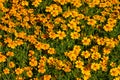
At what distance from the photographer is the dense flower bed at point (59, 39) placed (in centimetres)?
646

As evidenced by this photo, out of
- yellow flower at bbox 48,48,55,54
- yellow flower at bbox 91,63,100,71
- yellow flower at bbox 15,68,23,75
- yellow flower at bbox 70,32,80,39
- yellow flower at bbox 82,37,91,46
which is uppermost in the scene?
yellow flower at bbox 70,32,80,39

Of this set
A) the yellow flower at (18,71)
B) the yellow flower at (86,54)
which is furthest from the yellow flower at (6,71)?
the yellow flower at (86,54)

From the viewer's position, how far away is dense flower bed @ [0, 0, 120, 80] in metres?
6.46

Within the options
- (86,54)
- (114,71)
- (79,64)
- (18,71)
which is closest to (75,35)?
(86,54)

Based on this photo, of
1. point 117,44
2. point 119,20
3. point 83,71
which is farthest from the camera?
point 119,20

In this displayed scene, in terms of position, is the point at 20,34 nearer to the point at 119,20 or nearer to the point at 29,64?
the point at 29,64

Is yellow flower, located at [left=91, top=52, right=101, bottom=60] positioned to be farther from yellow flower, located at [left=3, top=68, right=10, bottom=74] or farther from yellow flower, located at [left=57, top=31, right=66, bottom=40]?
yellow flower, located at [left=3, top=68, right=10, bottom=74]

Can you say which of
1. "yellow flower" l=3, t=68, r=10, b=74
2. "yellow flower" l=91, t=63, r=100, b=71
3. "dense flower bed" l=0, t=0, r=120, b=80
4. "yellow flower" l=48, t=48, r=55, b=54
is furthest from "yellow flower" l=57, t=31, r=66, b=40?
"yellow flower" l=3, t=68, r=10, b=74

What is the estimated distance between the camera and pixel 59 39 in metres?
6.98

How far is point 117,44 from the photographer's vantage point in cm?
686

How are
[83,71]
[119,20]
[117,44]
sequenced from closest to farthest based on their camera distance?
[83,71]
[117,44]
[119,20]

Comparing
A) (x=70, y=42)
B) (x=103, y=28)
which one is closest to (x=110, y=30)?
(x=103, y=28)

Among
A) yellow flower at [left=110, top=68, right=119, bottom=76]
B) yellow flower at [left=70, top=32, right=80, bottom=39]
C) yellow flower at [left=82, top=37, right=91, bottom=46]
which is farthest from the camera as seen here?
yellow flower at [left=70, top=32, right=80, bottom=39]

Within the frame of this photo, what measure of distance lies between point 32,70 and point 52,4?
1.52 meters
